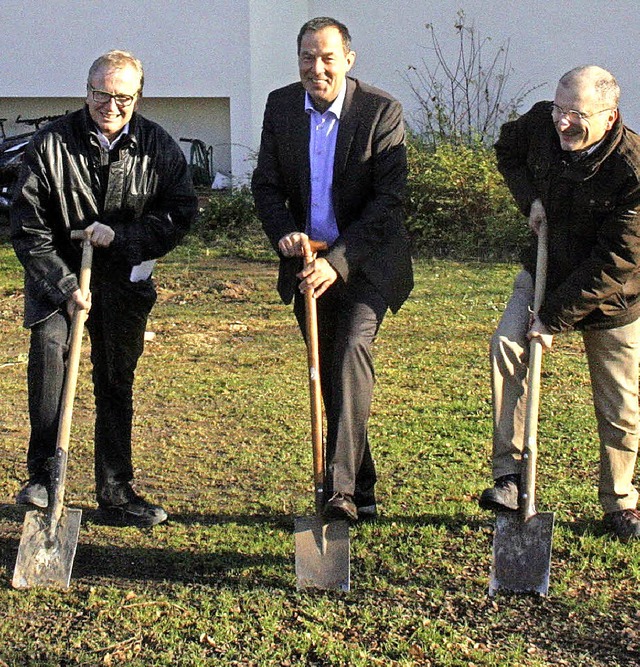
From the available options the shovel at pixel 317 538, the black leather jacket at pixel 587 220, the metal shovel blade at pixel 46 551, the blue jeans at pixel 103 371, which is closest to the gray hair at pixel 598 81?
the black leather jacket at pixel 587 220

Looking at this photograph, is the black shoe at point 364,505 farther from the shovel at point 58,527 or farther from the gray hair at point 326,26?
the gray hair at point 326,26

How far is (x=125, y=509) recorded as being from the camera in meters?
5.26

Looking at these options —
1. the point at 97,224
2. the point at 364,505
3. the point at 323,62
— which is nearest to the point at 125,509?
the point at 364,505

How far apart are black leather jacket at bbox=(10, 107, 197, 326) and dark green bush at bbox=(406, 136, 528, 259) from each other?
7697 millimetres

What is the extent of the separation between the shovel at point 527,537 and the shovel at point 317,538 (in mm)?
601

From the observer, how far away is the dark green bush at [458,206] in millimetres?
12508

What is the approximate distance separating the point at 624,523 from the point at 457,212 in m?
8.13

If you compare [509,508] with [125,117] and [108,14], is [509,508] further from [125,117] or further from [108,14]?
[108,14]

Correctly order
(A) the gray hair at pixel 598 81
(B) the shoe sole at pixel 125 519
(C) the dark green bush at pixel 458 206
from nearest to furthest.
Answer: (A) the gray hair at pixel 598 81
(B) the shoe sole at pixel 125 519
(C) the dark green bush at pixel 458 206

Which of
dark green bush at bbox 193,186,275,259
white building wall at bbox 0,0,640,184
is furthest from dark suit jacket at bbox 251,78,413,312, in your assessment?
white building wall at bbox 0,0,640,184

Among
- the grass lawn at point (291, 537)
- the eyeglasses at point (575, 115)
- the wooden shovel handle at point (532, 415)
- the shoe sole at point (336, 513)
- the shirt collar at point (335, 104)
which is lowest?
the grass lawn at point (291, 537)

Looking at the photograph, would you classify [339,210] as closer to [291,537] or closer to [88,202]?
[88,202]

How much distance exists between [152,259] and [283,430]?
1.91 m

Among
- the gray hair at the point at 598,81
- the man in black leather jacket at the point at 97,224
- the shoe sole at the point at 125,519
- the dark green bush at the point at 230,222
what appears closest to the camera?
the gray hair at the point at 598,81
